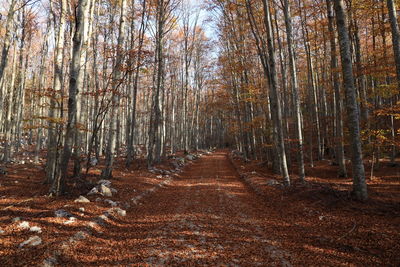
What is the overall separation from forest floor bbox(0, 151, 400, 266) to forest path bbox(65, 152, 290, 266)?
2 centimetres

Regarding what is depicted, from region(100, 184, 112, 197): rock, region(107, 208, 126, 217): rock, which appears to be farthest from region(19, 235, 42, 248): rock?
region(100, 184, 112, 197): rock

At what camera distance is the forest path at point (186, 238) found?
360 cm

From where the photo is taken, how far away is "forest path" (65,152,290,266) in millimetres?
3602

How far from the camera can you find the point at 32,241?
3736 mm

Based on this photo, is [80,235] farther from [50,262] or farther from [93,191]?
[93,191]

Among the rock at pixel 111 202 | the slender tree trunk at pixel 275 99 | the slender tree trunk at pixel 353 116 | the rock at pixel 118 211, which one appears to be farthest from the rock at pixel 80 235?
the slender tree trunk at pixel 275 99

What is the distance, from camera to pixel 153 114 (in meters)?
16.4

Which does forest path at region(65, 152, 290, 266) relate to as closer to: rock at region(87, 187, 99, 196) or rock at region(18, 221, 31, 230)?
rock at region(18, 221, 31, 230)

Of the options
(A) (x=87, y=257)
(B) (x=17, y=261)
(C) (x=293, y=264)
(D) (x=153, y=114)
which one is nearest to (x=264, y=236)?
(C) (x=293, y=264)

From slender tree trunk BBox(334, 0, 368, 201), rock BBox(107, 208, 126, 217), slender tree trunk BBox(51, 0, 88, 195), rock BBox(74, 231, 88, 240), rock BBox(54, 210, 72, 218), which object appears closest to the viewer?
rock BBox(74, 231, 88, 240)

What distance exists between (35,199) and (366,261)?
7943mm

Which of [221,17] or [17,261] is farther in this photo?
[221,17]

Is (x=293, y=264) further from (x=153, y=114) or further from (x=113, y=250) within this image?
(x=153, y=114)

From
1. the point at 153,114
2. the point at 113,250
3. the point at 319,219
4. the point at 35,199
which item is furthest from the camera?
the point at 153,114
